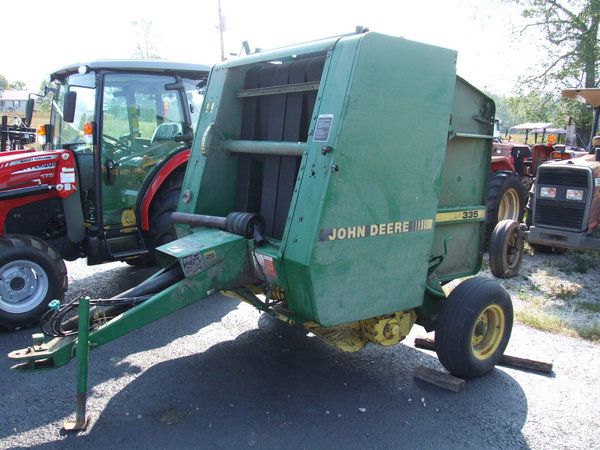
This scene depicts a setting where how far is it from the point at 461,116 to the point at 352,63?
129cm

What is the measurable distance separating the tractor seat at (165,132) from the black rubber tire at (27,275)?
175 centimetres

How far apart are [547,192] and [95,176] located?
578 cm

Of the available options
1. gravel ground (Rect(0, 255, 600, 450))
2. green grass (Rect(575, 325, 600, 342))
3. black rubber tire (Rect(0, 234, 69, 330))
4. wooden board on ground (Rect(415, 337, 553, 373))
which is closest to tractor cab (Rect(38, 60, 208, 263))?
black rubber tire (Rect(0, 234, 69, 330))

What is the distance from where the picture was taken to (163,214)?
5660 millimetres

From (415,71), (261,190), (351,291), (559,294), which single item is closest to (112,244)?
(261,190)

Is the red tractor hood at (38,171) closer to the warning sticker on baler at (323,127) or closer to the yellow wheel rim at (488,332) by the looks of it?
the warning sticker on baler at (323,127)

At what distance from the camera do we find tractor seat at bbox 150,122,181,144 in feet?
19.0

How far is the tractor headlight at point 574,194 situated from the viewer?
6509 mm

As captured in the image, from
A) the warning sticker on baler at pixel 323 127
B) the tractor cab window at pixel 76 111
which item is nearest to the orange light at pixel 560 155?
the warning sticker on baler at pixel 323 127

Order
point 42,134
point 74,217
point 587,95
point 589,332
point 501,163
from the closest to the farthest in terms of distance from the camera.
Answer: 1. point 589,332
2. point 74,217
3. point 42,134
4. point 587,95
5. point 501,163

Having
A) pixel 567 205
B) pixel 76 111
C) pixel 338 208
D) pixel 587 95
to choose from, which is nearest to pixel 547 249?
pixel 567 205

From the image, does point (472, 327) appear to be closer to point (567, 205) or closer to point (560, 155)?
point (567, 205)

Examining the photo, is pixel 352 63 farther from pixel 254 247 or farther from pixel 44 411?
pixel 44 411

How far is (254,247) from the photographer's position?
10.7 feet
